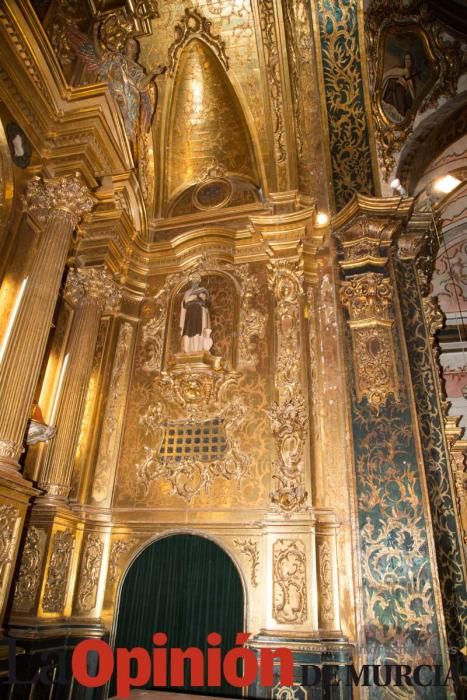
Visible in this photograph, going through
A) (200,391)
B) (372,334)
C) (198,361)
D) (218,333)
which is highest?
(218,333)

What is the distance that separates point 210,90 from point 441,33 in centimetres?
384

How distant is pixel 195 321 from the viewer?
24.2 ft

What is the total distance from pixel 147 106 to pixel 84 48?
1.68 m

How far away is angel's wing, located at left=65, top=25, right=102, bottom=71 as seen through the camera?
6.67 m

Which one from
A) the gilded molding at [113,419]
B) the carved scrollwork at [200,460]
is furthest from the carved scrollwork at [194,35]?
the carved scrollwork at [200,460]

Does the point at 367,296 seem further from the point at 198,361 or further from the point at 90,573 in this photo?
the point at 90,573

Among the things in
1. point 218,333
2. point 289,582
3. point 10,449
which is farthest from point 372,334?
point 10,449

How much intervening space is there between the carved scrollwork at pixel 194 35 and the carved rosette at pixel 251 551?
24.9 feet

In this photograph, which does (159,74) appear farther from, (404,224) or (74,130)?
(404,224)

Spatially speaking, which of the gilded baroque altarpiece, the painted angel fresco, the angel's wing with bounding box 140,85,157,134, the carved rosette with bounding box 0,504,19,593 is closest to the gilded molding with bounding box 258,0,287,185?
the gilded baroque altarpiece

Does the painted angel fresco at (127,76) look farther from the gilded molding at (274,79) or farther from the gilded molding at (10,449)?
the gilded molding at (10,449)

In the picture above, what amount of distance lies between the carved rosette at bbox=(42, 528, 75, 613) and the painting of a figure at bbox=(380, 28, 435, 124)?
787cm

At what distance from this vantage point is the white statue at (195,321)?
725 centimetres

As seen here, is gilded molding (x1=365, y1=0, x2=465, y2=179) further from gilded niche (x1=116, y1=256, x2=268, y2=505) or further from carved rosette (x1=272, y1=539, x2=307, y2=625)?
carved rosette (x1=272, y1=539, x2=307, y2=625)
